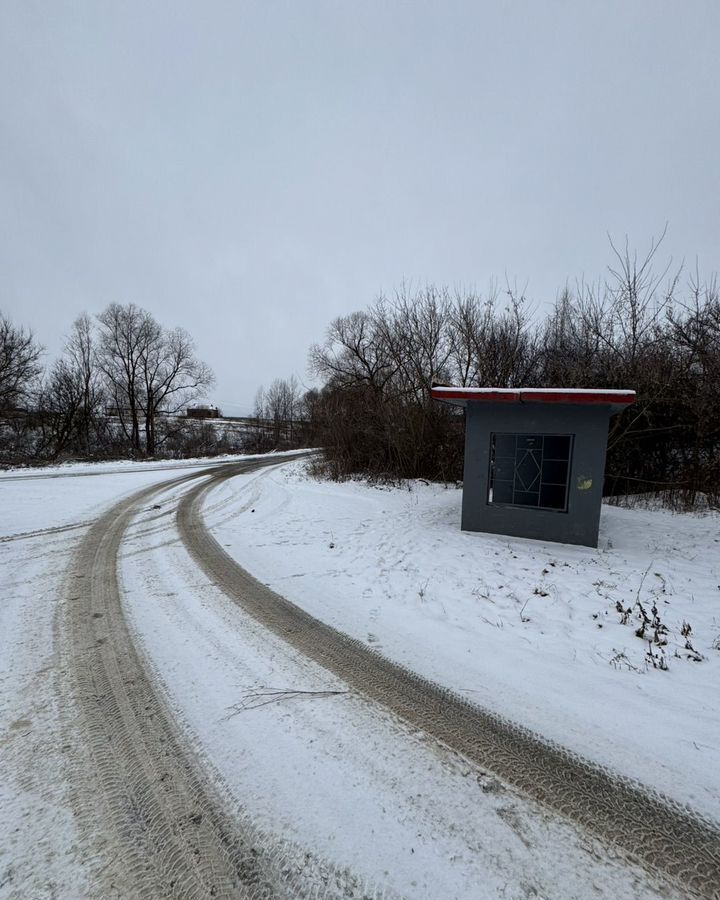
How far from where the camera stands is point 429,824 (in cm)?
169

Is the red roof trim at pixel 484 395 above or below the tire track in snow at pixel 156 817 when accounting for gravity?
above

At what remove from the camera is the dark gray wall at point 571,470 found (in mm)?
6117

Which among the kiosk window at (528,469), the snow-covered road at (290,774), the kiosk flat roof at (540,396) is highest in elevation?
the kiosk flat roof at (540,396)

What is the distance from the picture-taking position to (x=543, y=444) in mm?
7703

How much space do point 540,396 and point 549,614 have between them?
3.40 meters

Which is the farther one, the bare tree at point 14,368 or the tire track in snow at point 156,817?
the bare tree at point 14,368

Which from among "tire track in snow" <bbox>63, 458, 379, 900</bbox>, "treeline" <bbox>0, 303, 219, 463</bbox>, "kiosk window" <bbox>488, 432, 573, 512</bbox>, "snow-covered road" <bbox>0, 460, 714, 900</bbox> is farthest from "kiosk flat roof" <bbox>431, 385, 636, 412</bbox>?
"treeline" <bbox>0, 303, 219, 463</bbox>

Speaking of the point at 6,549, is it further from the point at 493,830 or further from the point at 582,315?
the point at 582,315

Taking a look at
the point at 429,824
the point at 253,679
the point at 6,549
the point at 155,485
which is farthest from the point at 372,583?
the point at 155,485

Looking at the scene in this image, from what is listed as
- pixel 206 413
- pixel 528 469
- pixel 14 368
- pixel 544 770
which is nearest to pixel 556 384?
pixel 528 469

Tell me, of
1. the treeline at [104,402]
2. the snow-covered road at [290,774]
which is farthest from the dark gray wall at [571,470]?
the treeline at [104,402]

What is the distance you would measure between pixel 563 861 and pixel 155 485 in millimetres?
13357

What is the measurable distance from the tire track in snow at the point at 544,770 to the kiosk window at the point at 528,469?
19.2 ft

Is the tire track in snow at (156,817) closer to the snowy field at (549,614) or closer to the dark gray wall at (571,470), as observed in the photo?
the snowy field at (549,614)
